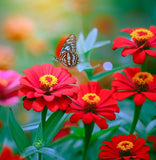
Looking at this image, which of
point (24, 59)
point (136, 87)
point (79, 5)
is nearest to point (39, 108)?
point (136, 87)

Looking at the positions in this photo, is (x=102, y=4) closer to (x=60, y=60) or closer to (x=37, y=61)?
(x=37, y=61)

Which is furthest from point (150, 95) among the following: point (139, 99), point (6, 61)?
point (6, 61)

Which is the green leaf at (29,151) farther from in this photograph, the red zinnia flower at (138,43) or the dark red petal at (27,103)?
the red zinnia flower at (138,43)

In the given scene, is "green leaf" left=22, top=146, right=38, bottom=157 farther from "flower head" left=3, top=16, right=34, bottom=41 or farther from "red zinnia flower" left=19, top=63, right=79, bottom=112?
"flower head" left=3, top=16, right=34, bottom=41

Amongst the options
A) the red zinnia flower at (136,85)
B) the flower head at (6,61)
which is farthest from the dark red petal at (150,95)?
the flower head at (6,61)

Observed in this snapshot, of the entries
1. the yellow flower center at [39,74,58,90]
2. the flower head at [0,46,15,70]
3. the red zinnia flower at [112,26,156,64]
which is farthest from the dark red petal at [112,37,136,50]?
the flower head at [0,46,15,70]
